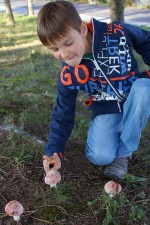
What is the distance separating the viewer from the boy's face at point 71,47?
222 cm

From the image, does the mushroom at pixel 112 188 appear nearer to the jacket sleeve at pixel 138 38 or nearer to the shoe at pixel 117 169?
the shoe at pixel 117 169

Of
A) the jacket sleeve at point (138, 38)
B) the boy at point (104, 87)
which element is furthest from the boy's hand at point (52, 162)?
the jacket sleeve at point (138, 38)

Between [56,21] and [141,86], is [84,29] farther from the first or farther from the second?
[141,86]

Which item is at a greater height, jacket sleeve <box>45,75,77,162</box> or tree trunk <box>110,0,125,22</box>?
tree trunk <box>110,0,125,22</box>

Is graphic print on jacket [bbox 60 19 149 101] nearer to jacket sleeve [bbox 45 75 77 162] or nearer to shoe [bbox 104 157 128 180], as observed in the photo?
jacket sleeve [bbox 45 75 77 162]

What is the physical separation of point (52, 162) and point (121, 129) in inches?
30.7

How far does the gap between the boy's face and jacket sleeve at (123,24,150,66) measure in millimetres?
449

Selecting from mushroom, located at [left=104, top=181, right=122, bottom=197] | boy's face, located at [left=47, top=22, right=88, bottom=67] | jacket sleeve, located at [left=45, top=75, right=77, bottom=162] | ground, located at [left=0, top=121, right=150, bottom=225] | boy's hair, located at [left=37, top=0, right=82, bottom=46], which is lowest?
ground, located at [left=0, top=121, right=150, bottom=225]

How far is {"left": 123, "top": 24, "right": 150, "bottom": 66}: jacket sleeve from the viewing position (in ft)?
8.67

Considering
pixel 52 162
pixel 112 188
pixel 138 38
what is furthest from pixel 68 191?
pixel 138 38

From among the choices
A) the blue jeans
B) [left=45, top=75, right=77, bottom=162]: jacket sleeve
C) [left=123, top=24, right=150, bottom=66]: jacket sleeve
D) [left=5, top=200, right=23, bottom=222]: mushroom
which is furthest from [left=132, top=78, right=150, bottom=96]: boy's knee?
[left=5, top=200, right=23, bottom=222]: mushroom

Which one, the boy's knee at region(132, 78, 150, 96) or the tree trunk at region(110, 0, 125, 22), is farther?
the tree trunk at region(110, 0, 125, 22)

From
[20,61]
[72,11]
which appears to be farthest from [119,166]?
[20,61]

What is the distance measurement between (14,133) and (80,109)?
4.01 ft
